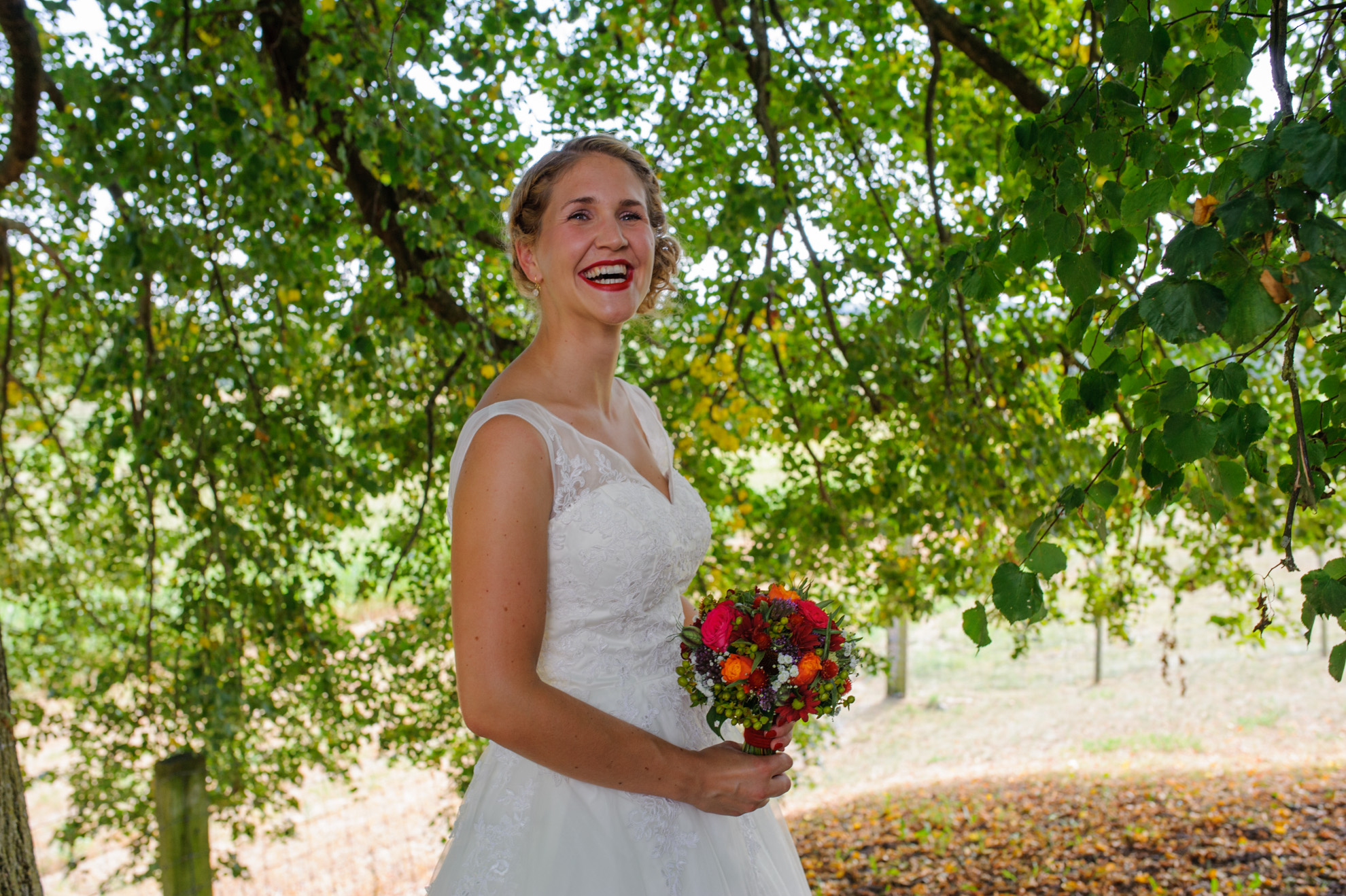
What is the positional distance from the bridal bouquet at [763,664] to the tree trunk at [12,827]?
63.6 inches

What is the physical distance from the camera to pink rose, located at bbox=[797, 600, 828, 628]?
5.08 ft

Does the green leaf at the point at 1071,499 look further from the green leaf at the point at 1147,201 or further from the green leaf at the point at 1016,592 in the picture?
the green leaf at the point at 1147,201

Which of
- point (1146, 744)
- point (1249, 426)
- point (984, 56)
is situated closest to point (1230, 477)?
point (1249, 426)

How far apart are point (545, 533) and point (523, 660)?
0.19m

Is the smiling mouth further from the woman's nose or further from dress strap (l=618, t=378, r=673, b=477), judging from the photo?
dress strap (l=618, t=378, r=673, b=477)

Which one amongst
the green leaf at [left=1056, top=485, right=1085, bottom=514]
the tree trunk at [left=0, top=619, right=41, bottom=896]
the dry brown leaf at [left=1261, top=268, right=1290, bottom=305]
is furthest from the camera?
the tree trunk at [left=0, top=619, right=41, bottom=896]

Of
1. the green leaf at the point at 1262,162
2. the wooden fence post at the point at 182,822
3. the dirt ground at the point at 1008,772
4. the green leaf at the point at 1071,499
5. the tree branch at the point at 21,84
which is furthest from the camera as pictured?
the dirt ground at the point at 1008,772

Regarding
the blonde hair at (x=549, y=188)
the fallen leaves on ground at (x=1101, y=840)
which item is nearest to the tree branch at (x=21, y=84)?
the blonde hair at (x=549, y=188)

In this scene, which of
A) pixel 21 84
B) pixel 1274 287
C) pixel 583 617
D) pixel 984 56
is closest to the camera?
pixel 1274 287

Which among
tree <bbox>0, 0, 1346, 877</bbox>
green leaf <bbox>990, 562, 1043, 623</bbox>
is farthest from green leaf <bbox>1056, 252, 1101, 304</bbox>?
green leaf <bbox>990, 562, 1043, 623</bbox>

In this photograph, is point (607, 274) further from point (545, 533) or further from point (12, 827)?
point (12, 827)

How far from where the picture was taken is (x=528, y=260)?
181 cm

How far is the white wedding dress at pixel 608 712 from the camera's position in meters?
1.51

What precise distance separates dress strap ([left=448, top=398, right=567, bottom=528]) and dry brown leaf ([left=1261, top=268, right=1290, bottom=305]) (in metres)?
0.98
